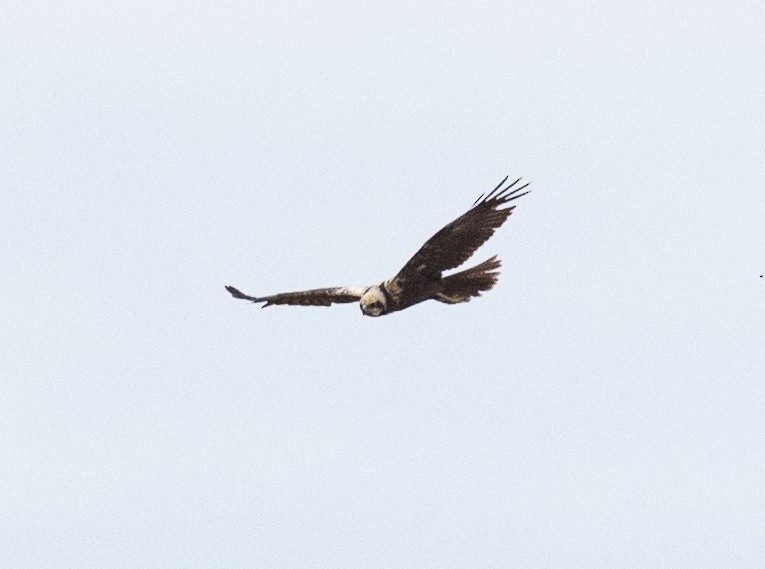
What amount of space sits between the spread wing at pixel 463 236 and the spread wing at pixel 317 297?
1.42 meters

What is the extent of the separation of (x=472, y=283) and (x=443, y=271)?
2.89 ft

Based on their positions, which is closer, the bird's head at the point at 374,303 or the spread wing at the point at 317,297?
the bird's head at the point at 374,303

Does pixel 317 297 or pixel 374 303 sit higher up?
pixel 317 297

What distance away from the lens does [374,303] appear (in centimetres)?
2020

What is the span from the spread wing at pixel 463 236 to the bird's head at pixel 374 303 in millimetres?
422

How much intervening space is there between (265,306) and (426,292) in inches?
120

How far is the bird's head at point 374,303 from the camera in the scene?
20.2 meters

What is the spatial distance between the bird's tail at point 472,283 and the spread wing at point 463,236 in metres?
0.93

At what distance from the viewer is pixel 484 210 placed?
19.6 meters

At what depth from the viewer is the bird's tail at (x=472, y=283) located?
20984 millimetres

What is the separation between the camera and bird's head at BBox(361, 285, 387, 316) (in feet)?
66.3

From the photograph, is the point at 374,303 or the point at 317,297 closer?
the point at 374,303

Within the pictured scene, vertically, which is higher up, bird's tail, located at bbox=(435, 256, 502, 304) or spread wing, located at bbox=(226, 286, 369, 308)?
spread wing, located at bbox=(226, 286, 369, 308)

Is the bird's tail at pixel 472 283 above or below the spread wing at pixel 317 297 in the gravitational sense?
below
